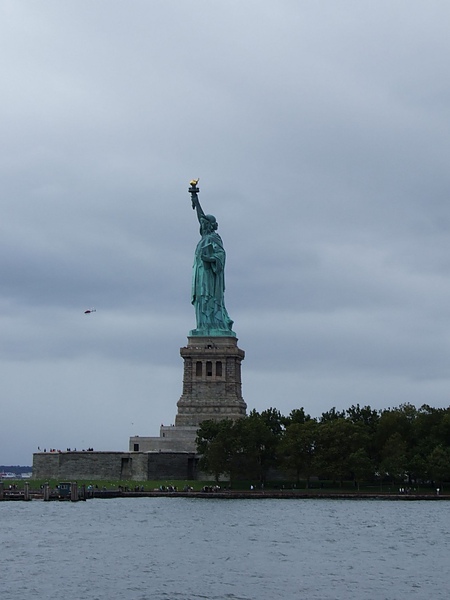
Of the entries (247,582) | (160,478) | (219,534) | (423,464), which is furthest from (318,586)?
(160,478)

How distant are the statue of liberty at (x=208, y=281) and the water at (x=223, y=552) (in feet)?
131

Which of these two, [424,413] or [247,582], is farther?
[424,413]

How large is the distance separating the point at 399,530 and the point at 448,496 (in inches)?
1447

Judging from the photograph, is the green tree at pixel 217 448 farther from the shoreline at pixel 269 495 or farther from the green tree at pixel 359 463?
the green tree at pixel 359 463

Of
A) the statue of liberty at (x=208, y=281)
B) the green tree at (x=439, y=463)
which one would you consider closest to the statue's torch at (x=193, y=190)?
the statue of liberty at (x=208, y=281)

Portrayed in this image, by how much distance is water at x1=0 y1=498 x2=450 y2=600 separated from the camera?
58250mm

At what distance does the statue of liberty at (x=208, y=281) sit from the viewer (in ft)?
483

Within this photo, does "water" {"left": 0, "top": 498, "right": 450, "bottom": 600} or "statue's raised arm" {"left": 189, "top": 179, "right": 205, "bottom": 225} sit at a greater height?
"statue's raised arm" {"left": 189, "top": 179, "right": 205, "bottom": 225}

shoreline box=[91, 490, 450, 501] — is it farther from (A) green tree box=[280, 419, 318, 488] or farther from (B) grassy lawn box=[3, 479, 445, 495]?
(A) green tree box=[280, 419, 318, 488]

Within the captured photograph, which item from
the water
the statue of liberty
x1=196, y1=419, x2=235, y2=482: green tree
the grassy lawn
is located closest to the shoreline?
the grassy lawn

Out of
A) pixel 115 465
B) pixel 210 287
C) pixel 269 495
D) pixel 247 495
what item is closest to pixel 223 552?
pixel 247 495

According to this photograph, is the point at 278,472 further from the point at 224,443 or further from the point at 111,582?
the point at 111,582

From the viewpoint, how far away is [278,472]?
135m

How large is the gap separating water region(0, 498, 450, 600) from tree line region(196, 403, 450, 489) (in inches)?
558
